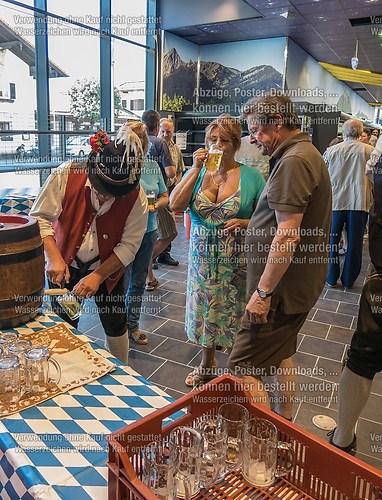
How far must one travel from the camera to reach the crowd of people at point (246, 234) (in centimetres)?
179

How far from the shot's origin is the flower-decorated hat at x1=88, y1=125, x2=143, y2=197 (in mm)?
1751

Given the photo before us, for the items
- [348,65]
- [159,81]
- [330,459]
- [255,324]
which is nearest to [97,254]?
[255,324]

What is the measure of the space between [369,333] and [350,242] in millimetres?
3113

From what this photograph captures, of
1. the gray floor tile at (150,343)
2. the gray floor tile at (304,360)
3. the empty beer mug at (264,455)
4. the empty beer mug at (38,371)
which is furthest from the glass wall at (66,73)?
the empty beer mug at (264,455)

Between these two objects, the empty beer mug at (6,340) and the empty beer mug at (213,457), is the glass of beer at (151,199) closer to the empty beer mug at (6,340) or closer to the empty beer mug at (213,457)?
the empty beer mug at (6,340)

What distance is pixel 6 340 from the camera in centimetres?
142

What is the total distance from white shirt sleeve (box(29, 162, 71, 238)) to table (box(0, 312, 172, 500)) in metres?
0.87

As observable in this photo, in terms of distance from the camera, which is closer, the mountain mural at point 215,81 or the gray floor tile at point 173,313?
the gray floor tile at point 173,313

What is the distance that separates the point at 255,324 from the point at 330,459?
1031mm

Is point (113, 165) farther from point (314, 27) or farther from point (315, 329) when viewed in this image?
point (314, 27)

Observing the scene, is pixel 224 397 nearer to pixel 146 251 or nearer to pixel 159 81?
pixel 146 251

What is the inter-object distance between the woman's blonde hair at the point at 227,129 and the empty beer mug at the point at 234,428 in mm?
1671

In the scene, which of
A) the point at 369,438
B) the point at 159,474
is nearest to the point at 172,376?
the point at 369,438

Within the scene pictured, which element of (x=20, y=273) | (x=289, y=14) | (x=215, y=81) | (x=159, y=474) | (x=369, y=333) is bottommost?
(x=369, y=333)
